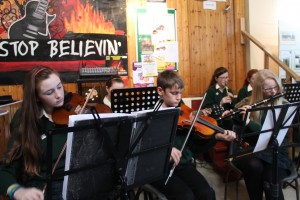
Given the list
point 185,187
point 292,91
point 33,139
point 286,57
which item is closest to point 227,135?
point 185,187

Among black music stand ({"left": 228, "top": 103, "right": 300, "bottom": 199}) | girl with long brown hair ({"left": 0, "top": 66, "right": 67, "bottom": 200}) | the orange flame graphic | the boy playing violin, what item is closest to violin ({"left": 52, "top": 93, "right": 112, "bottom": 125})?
girl with long brown hair ({"left": 0, "top": 66, "right": 67, "bottom": 200})

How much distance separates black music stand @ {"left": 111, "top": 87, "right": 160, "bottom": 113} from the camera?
195 centimetres

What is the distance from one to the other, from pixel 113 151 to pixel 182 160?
836mm

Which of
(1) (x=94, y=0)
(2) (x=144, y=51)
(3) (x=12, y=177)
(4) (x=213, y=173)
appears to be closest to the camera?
(3) (x=12, y=177)

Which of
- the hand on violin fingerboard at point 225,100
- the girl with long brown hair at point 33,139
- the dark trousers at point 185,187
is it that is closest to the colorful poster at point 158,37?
the hand on violin fingerboard at point 225,100

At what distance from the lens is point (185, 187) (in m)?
1.67

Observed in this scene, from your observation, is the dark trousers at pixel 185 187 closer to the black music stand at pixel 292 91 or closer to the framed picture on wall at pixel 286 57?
the black music stand at pixel 292 91

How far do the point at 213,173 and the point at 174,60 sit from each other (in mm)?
1611

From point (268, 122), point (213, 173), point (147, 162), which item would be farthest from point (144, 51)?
point (147, 162)

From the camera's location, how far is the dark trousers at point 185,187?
1.63m

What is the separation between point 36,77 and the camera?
146 centimetres

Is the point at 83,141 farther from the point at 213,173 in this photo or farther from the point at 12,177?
the point at 213,173

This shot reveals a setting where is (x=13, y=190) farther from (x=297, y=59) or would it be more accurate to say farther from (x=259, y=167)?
(x=297, y=59)

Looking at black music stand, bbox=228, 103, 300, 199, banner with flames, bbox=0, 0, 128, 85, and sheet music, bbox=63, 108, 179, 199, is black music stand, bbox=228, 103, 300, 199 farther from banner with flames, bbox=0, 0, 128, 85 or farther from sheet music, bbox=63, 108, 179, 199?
banner with flames, bbox=0, 0, 128, 85
